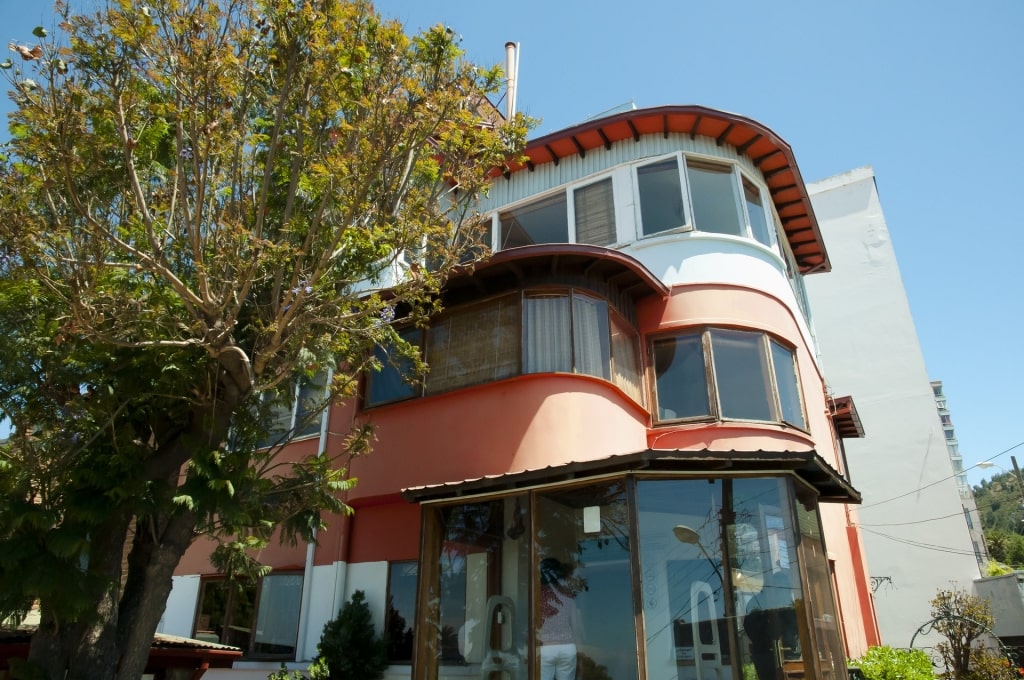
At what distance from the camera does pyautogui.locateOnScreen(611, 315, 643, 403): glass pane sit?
36.9 feet

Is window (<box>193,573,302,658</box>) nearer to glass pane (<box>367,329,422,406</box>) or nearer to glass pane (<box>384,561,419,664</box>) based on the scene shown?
glass pane (<box>384,561,419,664</box>)

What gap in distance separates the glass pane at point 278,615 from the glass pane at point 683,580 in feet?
21.3

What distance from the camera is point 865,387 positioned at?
83.0ft

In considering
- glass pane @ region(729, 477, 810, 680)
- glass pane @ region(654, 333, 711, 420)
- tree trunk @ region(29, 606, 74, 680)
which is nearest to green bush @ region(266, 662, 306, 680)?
tree trunk @ region(29, 606, 74, 680)

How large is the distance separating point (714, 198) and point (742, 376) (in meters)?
3.65

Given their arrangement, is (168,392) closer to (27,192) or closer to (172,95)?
(27,192)

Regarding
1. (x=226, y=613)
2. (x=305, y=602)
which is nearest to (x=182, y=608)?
(x=226, y=613)

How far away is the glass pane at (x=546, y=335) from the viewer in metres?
10.5

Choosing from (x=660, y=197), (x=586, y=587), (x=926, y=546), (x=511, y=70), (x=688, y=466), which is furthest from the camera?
(x=926, y=546)

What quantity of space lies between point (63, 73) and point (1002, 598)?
25573 mm

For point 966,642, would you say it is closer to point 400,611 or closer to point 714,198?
point 714,198

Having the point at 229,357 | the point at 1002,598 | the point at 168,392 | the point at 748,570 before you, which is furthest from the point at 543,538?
the point at 1002,598

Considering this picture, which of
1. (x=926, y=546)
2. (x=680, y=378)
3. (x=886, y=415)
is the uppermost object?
(x=886, y=415)

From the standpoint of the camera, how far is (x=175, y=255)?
872 centimetres
